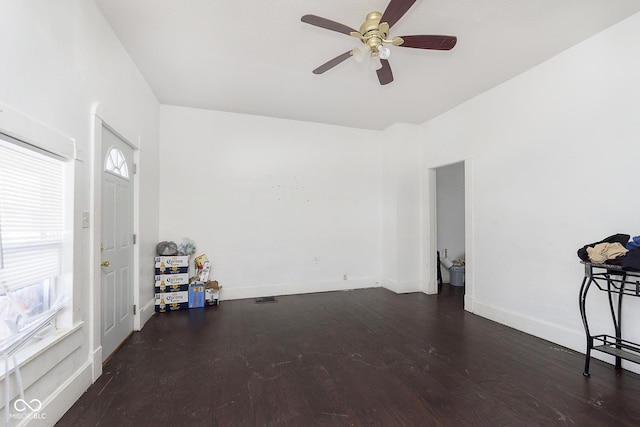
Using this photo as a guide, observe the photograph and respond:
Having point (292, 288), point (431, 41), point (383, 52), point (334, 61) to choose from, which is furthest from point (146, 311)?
point (431, 41)

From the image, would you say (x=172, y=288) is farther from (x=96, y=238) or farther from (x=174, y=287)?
(x=96, y=238)

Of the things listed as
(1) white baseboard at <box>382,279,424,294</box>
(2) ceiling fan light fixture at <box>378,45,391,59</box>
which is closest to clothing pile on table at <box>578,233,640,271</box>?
(2) ceiling fan light fixture at <box>378,45,391,59</box>

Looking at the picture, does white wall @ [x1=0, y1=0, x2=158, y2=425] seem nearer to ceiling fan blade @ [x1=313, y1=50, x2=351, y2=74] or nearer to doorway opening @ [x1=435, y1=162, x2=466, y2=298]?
ceiling fan blade @ [x1=313, y1=50, x2=351, y2=74]

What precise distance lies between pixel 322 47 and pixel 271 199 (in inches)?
102

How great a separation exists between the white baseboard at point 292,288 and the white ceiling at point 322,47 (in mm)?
2946

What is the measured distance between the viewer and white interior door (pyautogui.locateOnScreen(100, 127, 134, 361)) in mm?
2553

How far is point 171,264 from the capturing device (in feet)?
12.8

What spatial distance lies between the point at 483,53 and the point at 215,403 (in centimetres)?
401

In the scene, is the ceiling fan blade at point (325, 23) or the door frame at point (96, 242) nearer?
the ceiling fan blade at point (325, 23)

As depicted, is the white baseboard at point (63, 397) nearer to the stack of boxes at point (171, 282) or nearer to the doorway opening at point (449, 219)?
the stack of boxes at point (171, 282)

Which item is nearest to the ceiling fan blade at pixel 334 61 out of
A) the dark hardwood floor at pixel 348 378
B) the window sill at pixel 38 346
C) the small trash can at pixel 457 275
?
the dark hardwood floor at pixel 348 378

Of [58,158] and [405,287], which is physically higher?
[58,158]

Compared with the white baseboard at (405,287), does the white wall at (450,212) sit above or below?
above

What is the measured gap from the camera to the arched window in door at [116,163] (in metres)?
2.63
